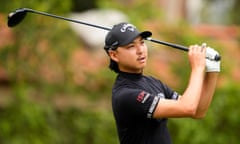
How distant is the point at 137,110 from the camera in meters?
5.48

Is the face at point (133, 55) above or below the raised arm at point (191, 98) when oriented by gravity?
above

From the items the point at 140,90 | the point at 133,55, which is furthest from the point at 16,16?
the point at 140,90

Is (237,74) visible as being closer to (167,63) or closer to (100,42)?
(167,63)

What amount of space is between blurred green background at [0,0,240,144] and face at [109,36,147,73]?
4.22 meters

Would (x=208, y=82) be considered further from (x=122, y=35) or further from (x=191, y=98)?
(x=122, y=35)

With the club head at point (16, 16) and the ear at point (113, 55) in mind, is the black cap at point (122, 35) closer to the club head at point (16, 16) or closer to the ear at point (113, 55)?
the ear at point (113, 55)

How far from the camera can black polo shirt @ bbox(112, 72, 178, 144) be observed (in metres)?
5.46

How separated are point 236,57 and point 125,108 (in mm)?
5824

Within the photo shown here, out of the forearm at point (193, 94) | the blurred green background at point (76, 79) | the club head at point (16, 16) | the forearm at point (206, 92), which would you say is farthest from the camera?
the blurred green background at point (76, 79)

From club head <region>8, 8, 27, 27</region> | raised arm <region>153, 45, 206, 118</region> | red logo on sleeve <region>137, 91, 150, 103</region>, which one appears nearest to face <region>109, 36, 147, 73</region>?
red logo on sleeve <region>137, 91, 150, 103</region>

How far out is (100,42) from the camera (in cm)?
1143

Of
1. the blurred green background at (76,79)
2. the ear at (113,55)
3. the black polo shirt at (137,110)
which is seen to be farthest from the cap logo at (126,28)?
the blurred green background at (76,79)

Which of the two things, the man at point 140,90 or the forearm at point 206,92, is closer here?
the man at point 140,90

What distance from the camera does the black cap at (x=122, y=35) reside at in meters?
5.59
